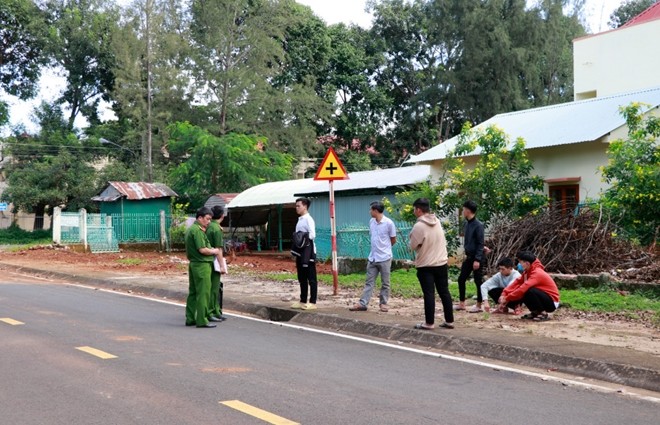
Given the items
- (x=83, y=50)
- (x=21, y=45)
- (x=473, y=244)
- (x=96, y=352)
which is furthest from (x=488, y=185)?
(x=21, y=45)

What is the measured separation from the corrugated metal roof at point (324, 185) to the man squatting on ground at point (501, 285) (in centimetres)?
1154

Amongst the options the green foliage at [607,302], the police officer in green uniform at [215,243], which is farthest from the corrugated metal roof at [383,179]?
the police officer in green uniform at [215,243]

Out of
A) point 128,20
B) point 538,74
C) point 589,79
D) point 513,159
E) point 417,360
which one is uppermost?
point 128,20

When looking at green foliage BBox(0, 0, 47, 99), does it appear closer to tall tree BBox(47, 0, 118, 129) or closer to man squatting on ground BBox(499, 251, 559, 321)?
tall tree BBox(47, 0, 118, 129)

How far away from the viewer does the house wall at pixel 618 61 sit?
28.0 m

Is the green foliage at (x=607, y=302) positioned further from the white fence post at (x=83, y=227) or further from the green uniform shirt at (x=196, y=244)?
the white fence post at (x=83, y=227)

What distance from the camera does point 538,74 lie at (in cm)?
4288

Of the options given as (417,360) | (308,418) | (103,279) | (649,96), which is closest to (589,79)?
(649,96)

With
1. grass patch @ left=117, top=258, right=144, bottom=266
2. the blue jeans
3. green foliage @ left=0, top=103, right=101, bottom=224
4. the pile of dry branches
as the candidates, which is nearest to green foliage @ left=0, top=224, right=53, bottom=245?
green foliage @ left=0, top=103, right=101, bottom=224

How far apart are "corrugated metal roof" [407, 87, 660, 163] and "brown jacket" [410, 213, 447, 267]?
9.46 meters

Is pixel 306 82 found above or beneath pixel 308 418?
above

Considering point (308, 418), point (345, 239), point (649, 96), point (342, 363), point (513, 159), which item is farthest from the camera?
point (345, 239)

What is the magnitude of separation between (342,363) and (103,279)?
1234 centimetres

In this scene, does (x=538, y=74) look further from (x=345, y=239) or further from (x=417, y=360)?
(x=417, y=360)
